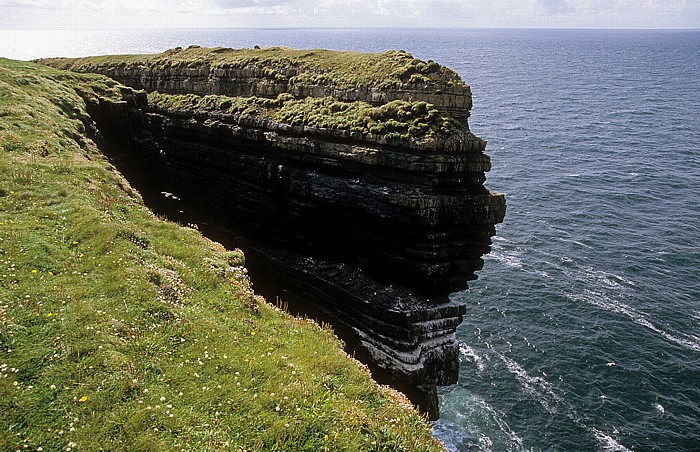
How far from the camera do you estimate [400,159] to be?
2555 centimetres

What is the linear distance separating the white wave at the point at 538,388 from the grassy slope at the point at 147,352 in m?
23.4

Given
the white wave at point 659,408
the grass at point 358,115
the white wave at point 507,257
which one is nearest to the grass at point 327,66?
the grass at point 358,115

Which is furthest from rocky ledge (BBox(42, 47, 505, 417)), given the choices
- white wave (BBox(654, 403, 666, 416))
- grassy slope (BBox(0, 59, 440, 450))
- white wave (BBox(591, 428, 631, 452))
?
white wave (BBox(654, 403, 666, 416))

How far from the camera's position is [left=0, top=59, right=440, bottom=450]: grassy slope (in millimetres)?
9203

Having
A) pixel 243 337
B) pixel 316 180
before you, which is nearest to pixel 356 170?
pixel 316 180

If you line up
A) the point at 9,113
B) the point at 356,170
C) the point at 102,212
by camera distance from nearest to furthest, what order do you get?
the point at 102,212
the point at 9,113
the point at 356,170

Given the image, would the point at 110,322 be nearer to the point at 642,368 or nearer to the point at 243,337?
the point at 243,337

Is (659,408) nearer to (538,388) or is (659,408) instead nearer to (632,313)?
(538,388)

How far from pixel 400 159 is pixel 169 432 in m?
18.9

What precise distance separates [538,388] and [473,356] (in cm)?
520

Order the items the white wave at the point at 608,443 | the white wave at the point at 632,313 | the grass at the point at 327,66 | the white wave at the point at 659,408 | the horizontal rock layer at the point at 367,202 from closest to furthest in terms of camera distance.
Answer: the horizontal rock layer at the point at 367,202
the grass at the point at 327,66
the white wave at the point at 608,443
the white wave at the point at 659,408
the white wave at the point at 632,313

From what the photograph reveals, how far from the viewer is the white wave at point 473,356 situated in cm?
3638

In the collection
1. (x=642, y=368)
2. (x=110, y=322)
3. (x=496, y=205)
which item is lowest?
(x=642, y=368)

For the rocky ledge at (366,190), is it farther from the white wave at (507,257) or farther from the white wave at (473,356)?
the white wave at (507,257)
